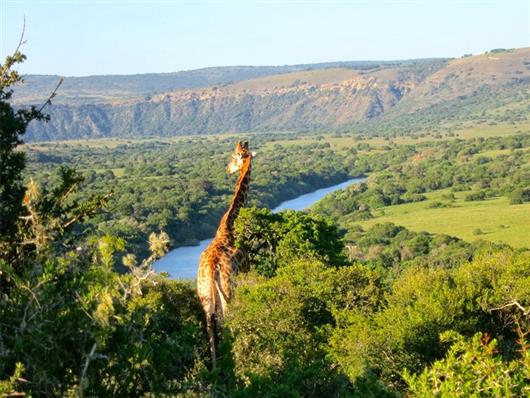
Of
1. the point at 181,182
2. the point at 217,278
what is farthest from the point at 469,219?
the point at 217,278

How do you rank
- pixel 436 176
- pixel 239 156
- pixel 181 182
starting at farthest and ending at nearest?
pixel 436 176, pixel 181 182, pixel 239 156

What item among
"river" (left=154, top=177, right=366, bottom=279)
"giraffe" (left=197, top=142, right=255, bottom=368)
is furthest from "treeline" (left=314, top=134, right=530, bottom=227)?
"giraffe" (left=197, top=142, right=255, bottom=368)

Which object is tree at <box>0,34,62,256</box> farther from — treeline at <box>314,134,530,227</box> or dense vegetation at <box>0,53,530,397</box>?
treeline at <box>314,134,530,227</box>

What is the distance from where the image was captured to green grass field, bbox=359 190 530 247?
183ft

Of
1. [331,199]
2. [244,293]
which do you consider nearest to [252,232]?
[244,293]

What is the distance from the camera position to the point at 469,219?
212 feet

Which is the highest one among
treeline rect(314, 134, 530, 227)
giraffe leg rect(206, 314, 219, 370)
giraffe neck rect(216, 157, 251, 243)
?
giraffe neck rect(216, 157, 251, 243)

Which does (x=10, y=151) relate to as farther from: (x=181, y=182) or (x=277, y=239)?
(x=181, y=182)

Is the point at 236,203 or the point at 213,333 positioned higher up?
the point at 236,203

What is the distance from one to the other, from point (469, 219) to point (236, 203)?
5184cm

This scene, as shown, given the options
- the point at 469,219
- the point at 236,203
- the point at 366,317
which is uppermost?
the point at 236,203

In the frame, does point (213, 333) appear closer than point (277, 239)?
Yes

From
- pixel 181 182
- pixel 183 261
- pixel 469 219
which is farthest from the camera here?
pixel 181 182

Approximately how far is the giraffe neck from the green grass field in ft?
123
